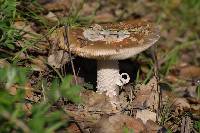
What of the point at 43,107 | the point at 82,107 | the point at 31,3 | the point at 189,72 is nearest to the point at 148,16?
the point at 189,72

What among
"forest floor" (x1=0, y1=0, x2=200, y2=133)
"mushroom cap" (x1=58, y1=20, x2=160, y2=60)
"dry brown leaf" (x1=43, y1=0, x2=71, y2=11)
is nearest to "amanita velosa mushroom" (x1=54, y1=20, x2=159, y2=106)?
"mushroom cap" (x1=58, y1=20, x2=160, y2=60)

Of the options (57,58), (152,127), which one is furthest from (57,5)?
(152,127)

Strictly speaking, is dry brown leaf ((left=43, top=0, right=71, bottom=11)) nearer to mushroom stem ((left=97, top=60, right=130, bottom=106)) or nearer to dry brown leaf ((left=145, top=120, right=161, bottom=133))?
mushroom stem ((left=97, top=60, right=130, bottom=106))

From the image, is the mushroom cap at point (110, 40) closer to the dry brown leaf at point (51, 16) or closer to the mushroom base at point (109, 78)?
the mushroom base at point (109, 78)

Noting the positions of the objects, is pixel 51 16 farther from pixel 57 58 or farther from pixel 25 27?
pixel 57 58

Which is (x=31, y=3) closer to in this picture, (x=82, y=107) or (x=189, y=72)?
(x=82, y=107)
